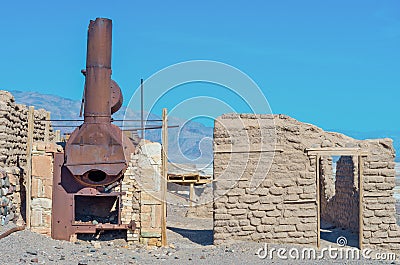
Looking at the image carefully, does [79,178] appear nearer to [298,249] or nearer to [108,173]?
[108,173]

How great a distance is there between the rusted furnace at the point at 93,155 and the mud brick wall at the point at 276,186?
7.24 ft

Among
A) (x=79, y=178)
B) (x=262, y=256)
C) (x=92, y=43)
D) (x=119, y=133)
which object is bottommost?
(x=262, y=256)

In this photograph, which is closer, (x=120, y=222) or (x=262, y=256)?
(x=262, y=256)

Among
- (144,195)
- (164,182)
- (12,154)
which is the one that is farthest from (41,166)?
(164,182)

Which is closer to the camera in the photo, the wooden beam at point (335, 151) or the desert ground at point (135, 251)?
the desert ground at point (135, 251)

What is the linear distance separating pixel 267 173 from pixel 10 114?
5839 millimetres

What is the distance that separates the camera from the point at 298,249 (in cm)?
1222

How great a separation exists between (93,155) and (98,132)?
510 millimetres

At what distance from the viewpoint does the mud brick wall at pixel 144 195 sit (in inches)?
501

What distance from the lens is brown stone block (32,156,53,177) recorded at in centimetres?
1293

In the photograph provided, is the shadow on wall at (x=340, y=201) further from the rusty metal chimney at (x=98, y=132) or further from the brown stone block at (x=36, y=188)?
the brown stone block at (x=36, y=188)

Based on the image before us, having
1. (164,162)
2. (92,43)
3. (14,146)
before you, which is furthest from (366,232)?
(14,146)

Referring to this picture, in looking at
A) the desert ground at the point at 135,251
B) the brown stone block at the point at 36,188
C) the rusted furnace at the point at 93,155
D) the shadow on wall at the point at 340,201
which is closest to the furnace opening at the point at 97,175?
the rusted furnace at the point at 93,155

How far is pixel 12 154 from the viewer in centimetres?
1305
